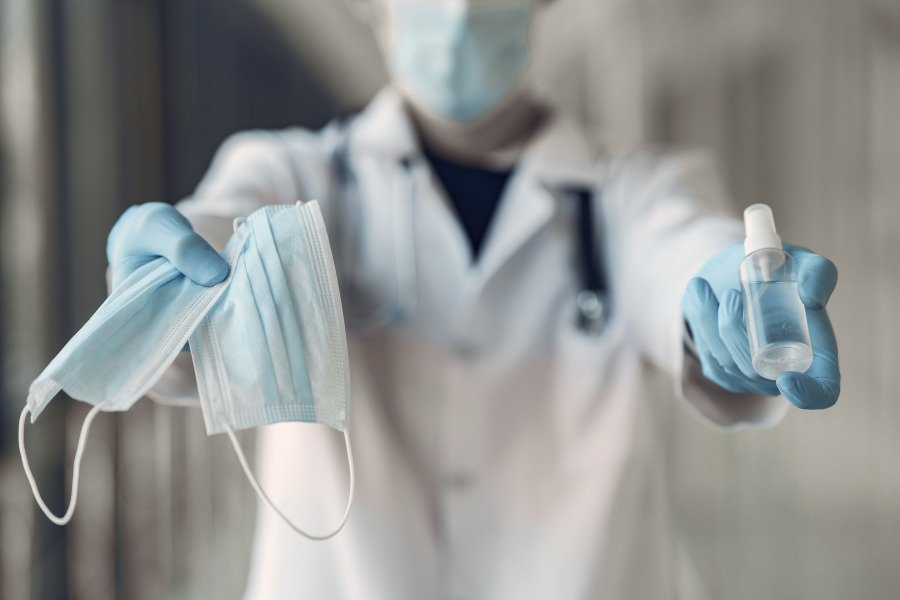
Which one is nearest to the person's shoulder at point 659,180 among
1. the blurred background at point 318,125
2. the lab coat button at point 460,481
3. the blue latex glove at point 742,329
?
the blurred background at point 318,125

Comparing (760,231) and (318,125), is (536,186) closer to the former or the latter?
(760,231)

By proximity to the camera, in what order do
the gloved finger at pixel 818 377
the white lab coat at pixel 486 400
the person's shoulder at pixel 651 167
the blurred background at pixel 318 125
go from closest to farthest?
the gloved finger at pixel 818 377
the white lab coat at pixel 486 400
the person's shoulder at pixel 651 167
the blurred background at pixel 318 125

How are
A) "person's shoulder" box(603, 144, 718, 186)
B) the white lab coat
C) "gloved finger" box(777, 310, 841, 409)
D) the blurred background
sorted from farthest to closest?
1. the blurred background
2. "person's shoulder" box(603, 144, 718, 186)
3. the white lab coat
4. "gloved finger" box(777, 310, 841, 409)

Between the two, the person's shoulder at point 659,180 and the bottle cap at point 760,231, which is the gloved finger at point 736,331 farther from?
the person's shoulder at point 659,180

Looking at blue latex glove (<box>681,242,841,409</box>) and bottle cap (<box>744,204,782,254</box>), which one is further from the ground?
bottle cap (<box>744,204,782,254</box>)

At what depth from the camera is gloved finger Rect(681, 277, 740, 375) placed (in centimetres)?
60

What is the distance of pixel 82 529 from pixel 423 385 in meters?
1.22

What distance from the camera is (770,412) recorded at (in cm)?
71

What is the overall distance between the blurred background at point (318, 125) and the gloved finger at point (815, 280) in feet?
1.93

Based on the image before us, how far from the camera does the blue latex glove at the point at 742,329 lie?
51 cm

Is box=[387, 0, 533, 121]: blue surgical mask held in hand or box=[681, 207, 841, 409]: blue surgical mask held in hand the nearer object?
box=[681, 207, 841, 409]: blue surgical mask held in hand

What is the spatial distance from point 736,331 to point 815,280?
0.23 ft

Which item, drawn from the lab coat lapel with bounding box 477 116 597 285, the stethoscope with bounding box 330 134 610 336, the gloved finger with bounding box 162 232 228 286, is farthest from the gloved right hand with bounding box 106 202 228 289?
the lab coat lapel with bounding box 477 116 597 285

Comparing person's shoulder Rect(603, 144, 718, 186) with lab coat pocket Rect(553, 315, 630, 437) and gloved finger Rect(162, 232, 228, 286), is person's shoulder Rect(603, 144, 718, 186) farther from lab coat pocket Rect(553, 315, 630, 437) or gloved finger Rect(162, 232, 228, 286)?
gloved finger Rect(162, 232, 228, 286)
